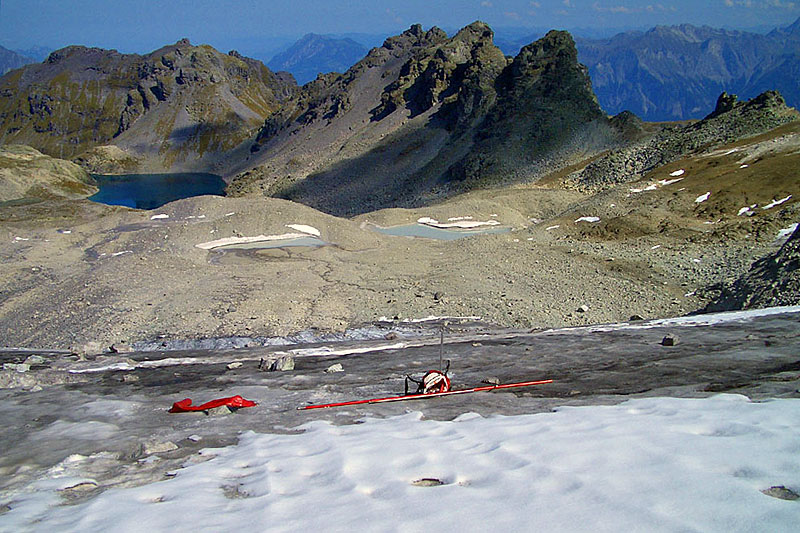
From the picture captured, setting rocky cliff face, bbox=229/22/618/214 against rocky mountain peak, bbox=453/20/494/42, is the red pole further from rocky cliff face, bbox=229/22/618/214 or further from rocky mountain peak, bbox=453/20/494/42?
rocky mountain peak, bbox=453/20/494/42

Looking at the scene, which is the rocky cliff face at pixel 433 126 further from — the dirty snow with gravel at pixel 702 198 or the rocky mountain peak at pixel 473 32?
the dirty snow with gravel at pixel 702 198

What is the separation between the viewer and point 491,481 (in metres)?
4.47

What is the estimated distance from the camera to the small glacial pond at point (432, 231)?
105 feet

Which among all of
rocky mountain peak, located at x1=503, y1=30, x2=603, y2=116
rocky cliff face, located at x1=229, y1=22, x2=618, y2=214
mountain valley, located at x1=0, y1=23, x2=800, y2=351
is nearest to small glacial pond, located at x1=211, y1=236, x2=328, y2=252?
mountain valley, located at x1=0, y1=23, x2=800, y2=351

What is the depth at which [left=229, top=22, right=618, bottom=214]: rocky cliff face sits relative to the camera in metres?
57.4

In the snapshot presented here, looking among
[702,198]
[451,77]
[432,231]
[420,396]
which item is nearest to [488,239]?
[432,231]

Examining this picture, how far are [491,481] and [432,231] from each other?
94.8ft

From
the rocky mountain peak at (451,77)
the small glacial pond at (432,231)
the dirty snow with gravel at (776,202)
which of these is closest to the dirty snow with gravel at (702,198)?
the dirty snow with gravel at (776,202)

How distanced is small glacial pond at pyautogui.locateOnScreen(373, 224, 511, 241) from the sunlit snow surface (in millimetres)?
22209

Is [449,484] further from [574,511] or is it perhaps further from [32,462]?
[32,462]

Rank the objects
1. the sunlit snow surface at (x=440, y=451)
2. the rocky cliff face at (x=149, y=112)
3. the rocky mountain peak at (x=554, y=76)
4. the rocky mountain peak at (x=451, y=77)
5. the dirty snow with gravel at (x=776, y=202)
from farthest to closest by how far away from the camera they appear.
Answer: the rocky cliff face at (x=149, y=112)
the rocky mountain peak at (x=451, y=77)
the rocky mountain peak at (x=554, y=76)
the dirty snow with gravel at (x=776, y=202)
the sunlit snow surface at (x=440, y=451)

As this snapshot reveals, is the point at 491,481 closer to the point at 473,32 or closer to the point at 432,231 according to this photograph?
the point at 432,231

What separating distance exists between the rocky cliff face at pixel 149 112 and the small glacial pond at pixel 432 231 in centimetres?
14059

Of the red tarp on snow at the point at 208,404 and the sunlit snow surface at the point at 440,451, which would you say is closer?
the sunlit snow surface at the point at 440,451
